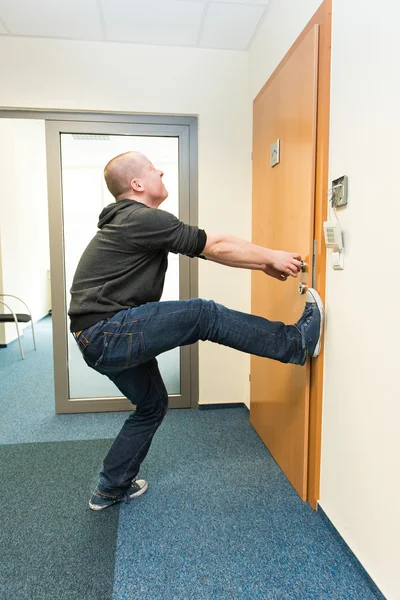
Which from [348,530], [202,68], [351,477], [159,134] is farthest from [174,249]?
[202,68]

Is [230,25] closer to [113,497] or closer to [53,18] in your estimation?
[53,18]

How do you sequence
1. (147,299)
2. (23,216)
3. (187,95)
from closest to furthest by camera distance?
(147,299)
(187,95)
(23,216)

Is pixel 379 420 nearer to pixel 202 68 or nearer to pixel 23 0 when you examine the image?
pixel 202 68

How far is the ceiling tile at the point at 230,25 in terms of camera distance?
2189 mm

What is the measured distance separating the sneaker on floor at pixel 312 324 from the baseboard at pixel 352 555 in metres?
0.64

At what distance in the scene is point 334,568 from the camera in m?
1.30

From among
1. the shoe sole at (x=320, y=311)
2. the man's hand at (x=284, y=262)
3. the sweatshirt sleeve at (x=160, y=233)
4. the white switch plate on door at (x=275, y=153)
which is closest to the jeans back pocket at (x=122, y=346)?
the sweatshirt sleeve at (x=160, y=233)

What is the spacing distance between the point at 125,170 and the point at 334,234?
0.86 meters

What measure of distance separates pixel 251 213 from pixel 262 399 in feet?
4.03

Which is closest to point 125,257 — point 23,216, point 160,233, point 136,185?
point 160,233

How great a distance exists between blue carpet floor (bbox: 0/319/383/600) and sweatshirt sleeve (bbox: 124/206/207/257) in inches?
42.4

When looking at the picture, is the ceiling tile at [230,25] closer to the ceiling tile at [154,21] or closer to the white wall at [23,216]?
the ceiling tile at [154,21]

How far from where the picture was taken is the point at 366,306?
121 centimetres

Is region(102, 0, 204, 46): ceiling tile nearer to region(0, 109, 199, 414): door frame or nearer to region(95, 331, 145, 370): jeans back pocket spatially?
region(0, 109, 199, 414): door frame
